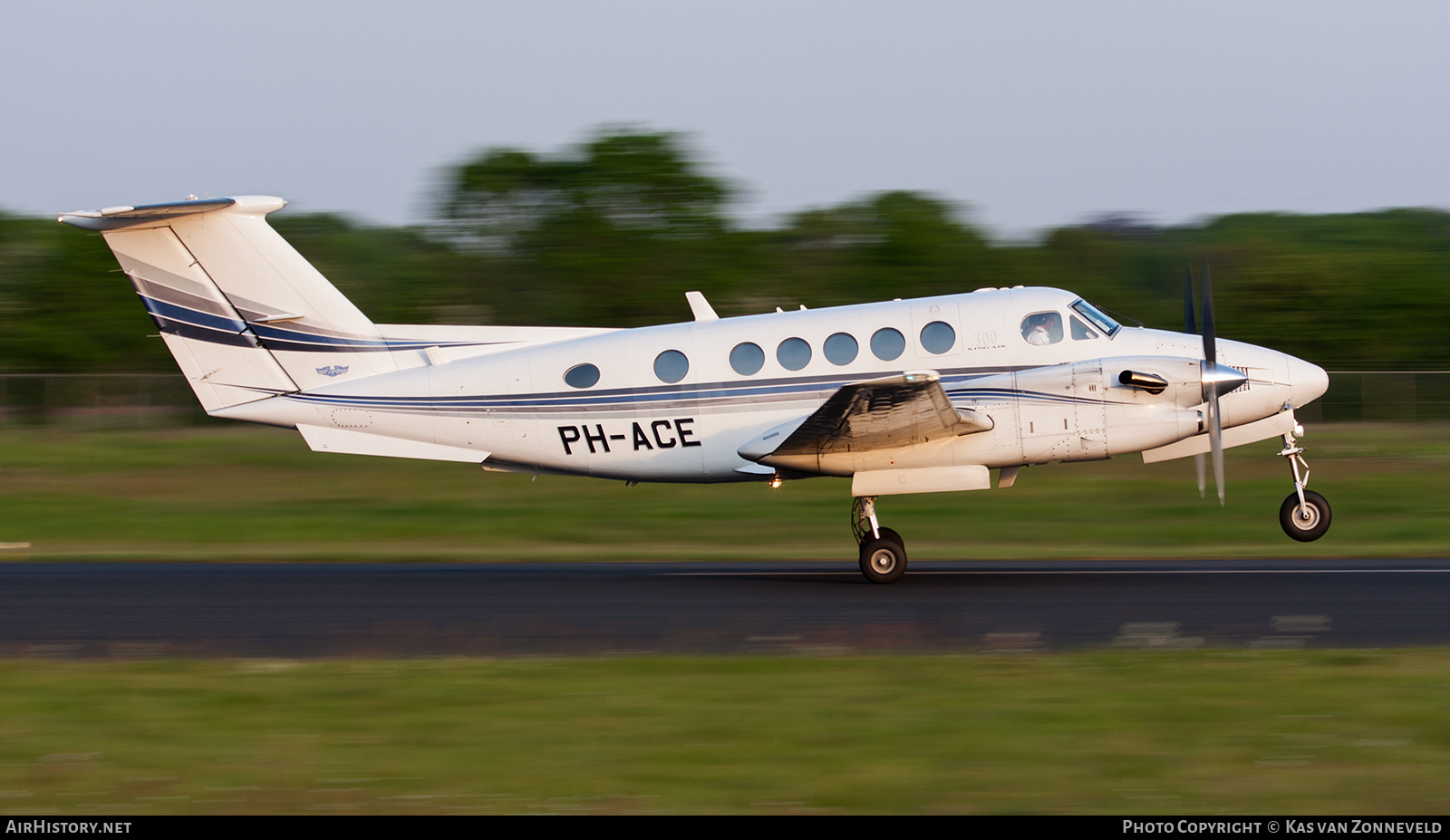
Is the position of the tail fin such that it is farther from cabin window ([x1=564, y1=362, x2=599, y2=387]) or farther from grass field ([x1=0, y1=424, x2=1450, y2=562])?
grass field ([x1=0, y1=424, x2=1450, y2=562])

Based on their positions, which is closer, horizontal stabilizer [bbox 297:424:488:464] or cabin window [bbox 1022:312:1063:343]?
cabin window [bbox 1022:312:1063:343]

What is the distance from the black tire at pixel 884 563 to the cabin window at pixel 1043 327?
89.1 inches

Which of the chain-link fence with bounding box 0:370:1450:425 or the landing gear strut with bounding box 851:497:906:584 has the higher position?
the landing gear strut with bounding box 851:497:906:584

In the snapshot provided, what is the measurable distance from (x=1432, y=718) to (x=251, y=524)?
15.7 m

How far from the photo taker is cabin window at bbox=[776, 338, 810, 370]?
12.1 metres

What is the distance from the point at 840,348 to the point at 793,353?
45 centimetres

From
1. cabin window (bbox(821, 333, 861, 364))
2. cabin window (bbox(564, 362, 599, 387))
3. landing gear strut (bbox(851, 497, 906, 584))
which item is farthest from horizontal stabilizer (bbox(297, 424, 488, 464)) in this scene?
landing gear strut (bbox(851, 497, 906, 584))

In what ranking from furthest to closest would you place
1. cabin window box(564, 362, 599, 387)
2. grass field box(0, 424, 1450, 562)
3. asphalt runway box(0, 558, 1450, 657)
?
grass field box(0, 424, 1450, 562) → cabin window box(564, 362, 599, 387) → asphalt runway box(0, 558, 1450, 657)

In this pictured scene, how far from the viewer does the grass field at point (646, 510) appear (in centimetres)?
1581

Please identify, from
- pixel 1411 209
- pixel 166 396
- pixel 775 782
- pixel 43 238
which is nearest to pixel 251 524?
pixel 166 396

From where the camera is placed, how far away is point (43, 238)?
4428 cm

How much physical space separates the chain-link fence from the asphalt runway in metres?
14.7

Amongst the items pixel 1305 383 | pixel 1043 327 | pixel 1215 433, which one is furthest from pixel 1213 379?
pixel 1043 327

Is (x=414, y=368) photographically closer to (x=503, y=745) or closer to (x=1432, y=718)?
(x=503, y=745)
